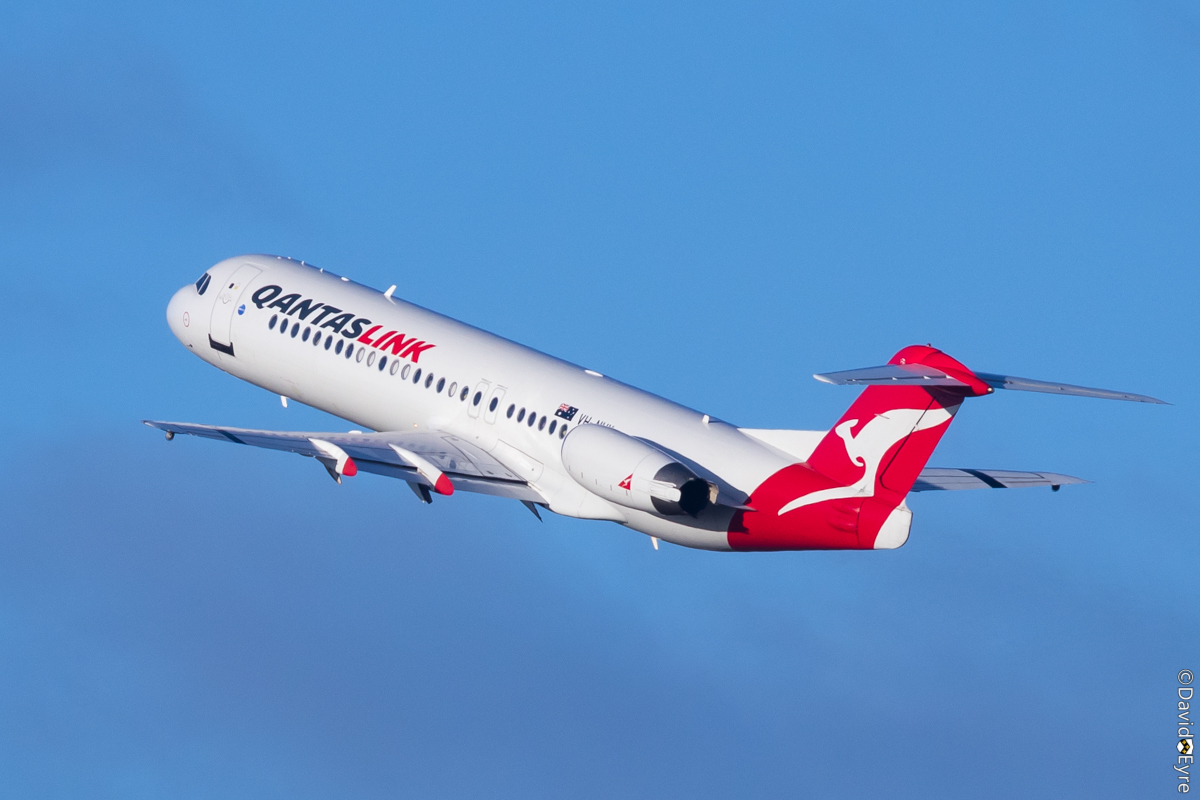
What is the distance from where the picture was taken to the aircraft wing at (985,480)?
41.4 meters

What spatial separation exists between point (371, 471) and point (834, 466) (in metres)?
9.42

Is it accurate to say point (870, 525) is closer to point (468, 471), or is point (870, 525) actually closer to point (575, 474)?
point (575, 474)

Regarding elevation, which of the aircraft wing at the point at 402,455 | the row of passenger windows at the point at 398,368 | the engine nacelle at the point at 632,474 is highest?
the row of passenger windows at the point at 398,368

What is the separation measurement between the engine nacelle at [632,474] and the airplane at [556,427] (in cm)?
4

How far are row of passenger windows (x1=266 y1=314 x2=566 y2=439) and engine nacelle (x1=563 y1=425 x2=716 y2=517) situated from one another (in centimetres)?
191

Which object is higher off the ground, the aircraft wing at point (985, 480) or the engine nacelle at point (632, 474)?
the aircraft wing at point (985, 480)

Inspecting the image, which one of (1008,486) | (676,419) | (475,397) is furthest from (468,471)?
(1008,486)

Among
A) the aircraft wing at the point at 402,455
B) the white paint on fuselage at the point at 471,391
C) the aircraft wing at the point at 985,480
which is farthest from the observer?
the aircraft wing at the point at 985,480

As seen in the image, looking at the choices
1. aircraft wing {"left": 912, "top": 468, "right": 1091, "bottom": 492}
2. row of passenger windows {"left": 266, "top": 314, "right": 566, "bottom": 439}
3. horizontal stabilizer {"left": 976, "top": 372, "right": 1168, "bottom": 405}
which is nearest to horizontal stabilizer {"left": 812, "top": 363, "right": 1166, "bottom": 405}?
horizontal stabilizer {"left": 976, "top": 372, "right": 1168, "bottom": 405}

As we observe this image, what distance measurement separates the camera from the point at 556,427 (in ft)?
136

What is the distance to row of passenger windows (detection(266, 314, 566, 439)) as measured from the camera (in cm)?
4203

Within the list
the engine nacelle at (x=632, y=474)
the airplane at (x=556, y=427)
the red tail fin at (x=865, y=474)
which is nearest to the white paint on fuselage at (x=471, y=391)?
the airplane at (x=556, y=427)

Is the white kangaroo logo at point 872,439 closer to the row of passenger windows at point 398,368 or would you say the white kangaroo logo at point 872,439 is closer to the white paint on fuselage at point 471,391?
the white paint on fuselage at point 471,391

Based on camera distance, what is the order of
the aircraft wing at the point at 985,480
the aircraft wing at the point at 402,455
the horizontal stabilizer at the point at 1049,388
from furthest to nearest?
the aircraft wing at the point at 985,480 < the aircraft wing at the point at 402,455 < the horizontal stabilizer at the point at 1049,388
